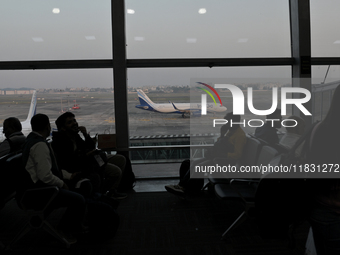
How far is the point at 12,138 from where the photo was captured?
3.36m

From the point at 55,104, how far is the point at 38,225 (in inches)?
100

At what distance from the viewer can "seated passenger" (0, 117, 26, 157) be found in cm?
324

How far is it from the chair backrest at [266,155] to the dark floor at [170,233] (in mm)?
745

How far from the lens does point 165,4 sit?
15.1 ft

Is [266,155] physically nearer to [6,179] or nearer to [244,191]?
[244,191]

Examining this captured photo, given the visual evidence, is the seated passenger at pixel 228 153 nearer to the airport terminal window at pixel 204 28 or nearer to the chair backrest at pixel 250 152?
the chair backrest at pixel 250 152

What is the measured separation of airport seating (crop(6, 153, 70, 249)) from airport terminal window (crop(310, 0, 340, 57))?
4825 millimetres

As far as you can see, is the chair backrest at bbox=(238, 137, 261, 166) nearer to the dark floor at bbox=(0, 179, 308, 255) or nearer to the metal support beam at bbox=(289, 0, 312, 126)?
the dark floor at bbox=(0, 179, 308, 255)

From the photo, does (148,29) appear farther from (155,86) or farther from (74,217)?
(74,217)

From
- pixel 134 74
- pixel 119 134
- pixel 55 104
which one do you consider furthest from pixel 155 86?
pixel 55 104

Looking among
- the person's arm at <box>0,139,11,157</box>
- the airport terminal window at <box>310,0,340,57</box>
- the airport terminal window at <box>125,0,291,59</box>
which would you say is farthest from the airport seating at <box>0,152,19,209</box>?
the airport terminal window at <box>310,0,340,57</box>

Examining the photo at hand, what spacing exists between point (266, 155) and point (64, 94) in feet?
11.6

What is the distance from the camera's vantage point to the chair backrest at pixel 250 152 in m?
3.40

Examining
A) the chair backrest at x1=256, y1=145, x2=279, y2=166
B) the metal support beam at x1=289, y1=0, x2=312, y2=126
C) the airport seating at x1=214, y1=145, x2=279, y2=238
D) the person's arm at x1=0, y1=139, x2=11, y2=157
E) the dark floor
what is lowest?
the dark floor
